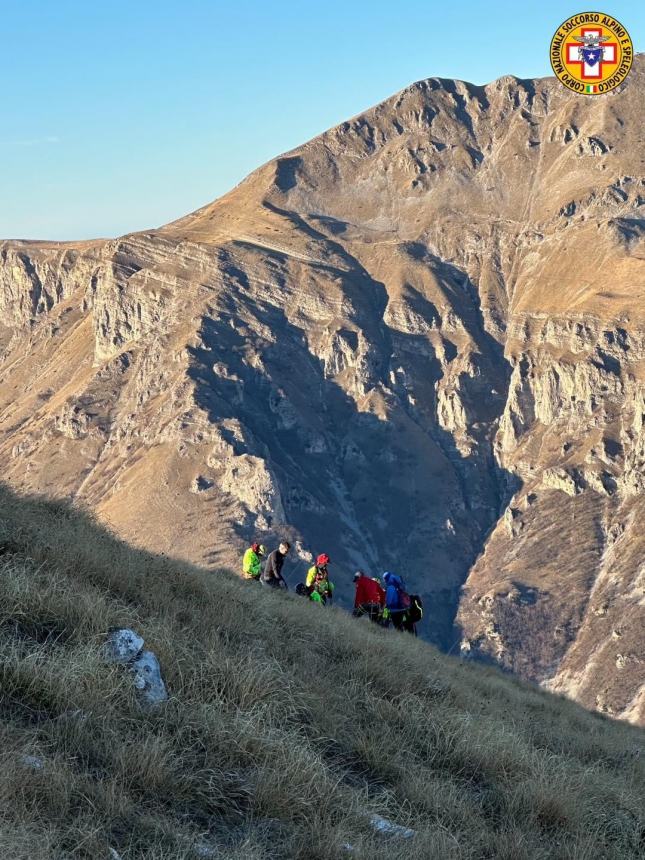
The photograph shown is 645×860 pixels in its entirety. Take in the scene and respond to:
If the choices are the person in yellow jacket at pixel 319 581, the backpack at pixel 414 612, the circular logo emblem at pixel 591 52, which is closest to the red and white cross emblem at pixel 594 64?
the circular logo emblem at pixel 591 52

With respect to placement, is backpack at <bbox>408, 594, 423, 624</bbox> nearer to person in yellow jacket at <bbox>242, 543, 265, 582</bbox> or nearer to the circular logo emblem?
person in yellow jacket at <bbox>242, 543, 265, 582</bbox>

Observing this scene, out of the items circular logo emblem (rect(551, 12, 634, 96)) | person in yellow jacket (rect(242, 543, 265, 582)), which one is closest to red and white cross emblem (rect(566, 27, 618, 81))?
circular logo emblem (rect(551, 12, 634, 96))

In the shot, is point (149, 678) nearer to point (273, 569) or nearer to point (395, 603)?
point (395, 603)

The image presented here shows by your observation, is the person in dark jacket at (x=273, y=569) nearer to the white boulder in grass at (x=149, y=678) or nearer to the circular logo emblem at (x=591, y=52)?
the white boulder in grass at (x=149, y=678)

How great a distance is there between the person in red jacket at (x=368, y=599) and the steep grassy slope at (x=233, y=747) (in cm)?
1051

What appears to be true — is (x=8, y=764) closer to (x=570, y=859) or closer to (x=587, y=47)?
(x=570, y=859)

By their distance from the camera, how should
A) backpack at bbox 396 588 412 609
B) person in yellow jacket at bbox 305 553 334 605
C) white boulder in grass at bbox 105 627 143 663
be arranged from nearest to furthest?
white boulder in grass at bbox 105 627 143 663 < backpack at bbox 396 588 412 609 < person in yellow jacket at bbox 305 553 334 605

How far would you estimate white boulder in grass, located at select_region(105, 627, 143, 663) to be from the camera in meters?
8.54

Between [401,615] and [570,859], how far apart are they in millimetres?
15370

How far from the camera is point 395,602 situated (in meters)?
23.0

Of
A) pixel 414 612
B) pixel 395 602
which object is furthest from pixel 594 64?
pixel 395 602

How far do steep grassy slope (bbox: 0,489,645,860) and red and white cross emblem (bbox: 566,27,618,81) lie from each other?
88306mm

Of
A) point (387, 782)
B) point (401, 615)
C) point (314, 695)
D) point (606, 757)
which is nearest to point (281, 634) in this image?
point (314, 695)

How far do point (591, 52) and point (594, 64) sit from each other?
83.3 inches
